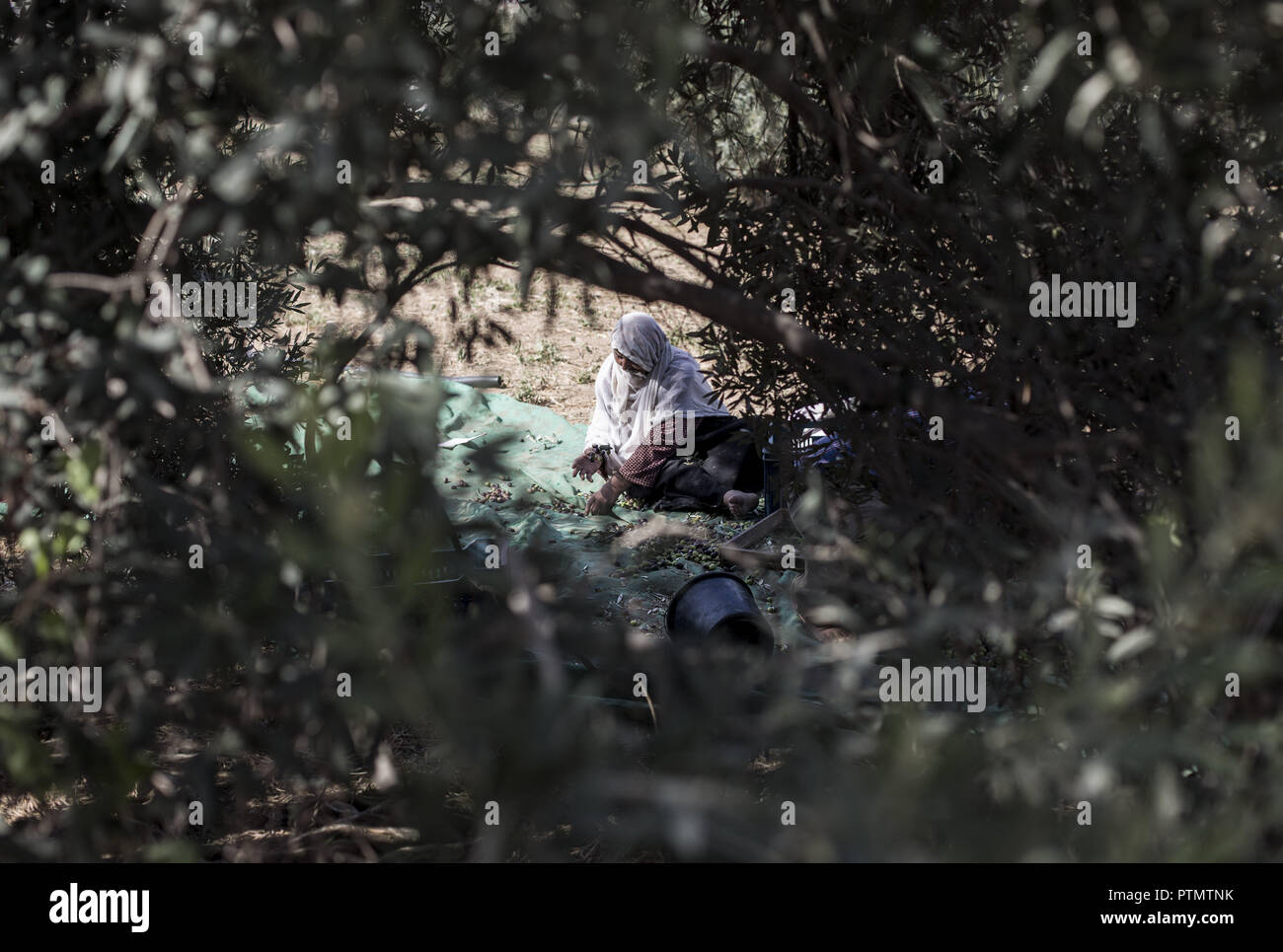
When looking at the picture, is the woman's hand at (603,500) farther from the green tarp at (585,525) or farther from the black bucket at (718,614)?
the black bucket at (718,614)

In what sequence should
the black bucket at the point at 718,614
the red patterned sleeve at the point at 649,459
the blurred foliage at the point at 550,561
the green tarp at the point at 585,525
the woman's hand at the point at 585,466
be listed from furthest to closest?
the woman's hand at the point at 585,466
the red patterned sleeve at the point at 649,459
the green tarp at the point at 585,525
the black bucket at the point at 718,614
the blurred foliage at the point at 550,561

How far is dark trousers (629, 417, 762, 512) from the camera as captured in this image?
20.1 ft

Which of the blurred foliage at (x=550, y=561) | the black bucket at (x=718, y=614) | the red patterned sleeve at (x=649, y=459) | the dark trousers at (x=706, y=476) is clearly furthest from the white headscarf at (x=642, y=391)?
the blurred foliage at (x=550, y=561)

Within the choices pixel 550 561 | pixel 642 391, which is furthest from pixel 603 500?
pixel 550 561

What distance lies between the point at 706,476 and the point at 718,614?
2460mm

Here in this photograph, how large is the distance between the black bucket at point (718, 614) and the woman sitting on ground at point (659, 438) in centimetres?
198

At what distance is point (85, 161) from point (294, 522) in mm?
1107

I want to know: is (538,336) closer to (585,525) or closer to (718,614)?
(585,525)

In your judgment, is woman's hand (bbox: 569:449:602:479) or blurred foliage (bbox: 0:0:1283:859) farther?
woman's hand (bbox: 569:449:602:479)

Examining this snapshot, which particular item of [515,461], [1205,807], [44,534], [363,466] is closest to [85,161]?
[44,534]

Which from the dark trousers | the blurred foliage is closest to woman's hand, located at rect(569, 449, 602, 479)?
the dark trousers

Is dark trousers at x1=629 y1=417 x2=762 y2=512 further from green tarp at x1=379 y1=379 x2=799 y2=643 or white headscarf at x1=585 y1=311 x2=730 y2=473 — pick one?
white headscarf at x1=585 y1=311 x2=730 y2=473

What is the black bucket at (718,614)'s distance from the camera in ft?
12.4

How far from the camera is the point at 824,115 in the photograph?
7.97 ft
